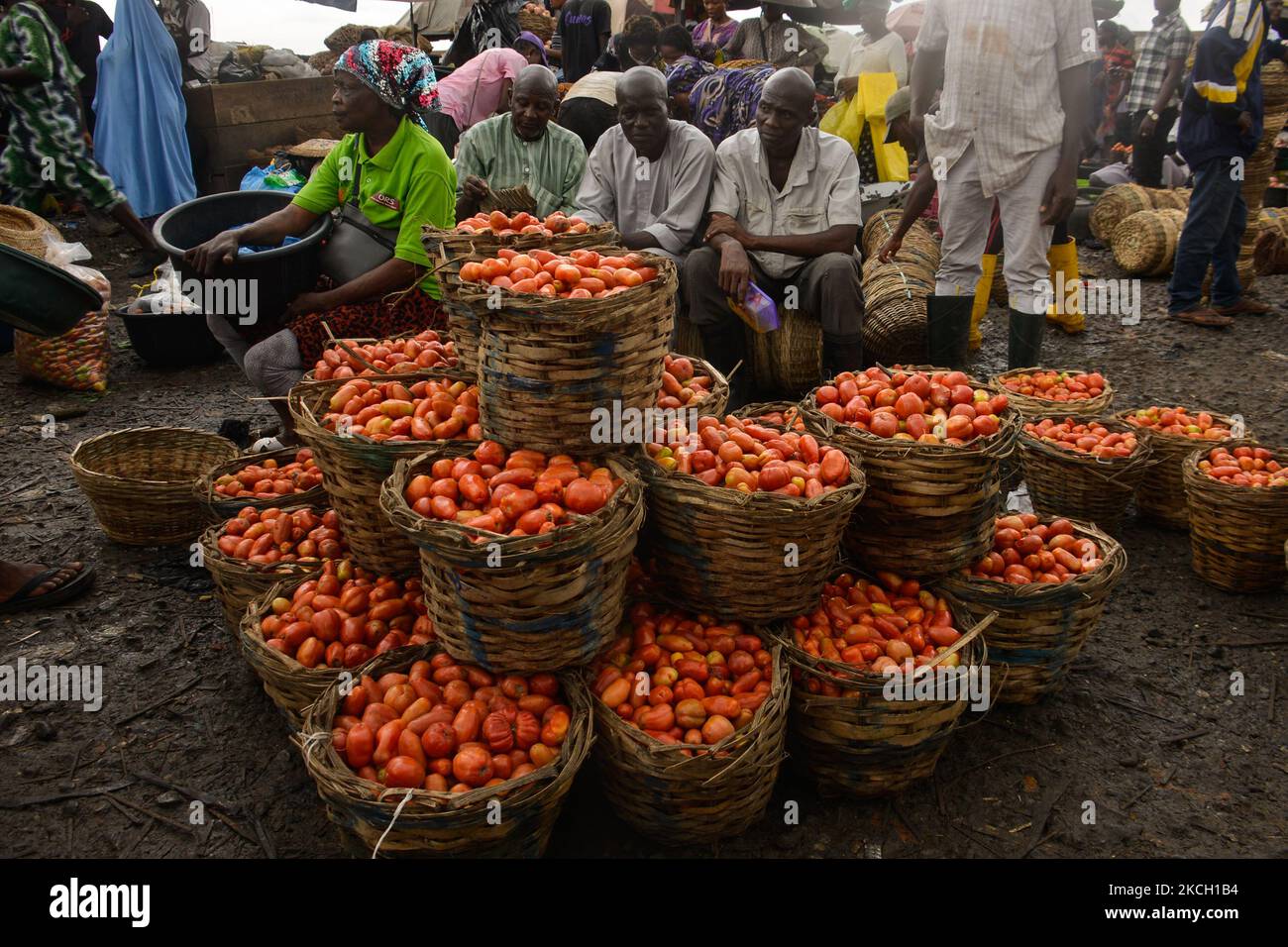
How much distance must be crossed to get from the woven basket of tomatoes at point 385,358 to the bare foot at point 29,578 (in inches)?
56.6

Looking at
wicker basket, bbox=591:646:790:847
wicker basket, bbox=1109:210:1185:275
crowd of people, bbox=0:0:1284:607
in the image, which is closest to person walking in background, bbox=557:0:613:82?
crowd of people, bbox=0:0:1284:607

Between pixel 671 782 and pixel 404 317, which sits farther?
pixel 404 317

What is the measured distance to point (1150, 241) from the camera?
27.4 ft

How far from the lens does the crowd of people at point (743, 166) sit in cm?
421

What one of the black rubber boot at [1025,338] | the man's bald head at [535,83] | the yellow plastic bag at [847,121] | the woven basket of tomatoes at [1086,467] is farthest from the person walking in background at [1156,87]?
the man's bald head at [535,83]

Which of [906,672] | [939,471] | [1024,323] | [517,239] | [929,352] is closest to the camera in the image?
[906,672]

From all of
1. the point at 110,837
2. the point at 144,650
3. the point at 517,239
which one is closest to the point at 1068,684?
the point at 517,239

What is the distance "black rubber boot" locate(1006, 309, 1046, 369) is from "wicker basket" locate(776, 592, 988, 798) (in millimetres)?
3105

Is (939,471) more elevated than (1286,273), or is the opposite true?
(1286,273)

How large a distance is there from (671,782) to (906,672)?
75cm

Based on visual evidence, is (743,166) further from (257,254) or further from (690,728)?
(690,728)

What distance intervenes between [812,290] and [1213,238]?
Answer: 4020mm

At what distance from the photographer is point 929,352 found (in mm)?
5590
